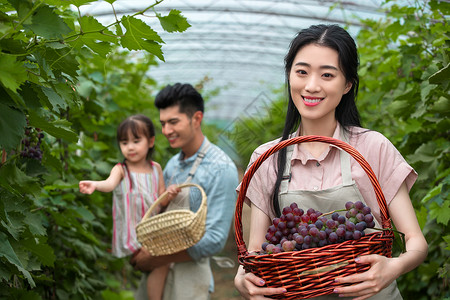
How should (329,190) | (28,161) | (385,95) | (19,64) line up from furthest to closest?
1. (385,95)
2. (28,161)
3. (329,190)
4. (19,64)

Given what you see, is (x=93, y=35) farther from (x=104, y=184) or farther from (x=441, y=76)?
(x=104, y=184)

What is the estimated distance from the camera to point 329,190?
216 cm

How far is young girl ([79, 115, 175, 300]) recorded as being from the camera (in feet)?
14.8

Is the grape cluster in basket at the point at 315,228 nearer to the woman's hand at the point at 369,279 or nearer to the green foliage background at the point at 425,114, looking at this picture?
the woman's hand at the point at 369,279

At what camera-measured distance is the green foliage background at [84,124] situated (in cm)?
179

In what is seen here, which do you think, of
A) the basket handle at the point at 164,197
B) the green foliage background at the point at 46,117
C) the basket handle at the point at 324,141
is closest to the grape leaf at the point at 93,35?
the green foliage background at the point at 46,117

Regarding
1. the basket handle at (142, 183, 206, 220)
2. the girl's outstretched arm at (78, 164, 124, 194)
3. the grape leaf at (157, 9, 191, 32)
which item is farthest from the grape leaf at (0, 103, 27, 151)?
the girl's outstretched arm at (78, 164, 124, 194)

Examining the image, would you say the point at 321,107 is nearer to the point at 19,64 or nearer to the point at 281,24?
the point at 19,64

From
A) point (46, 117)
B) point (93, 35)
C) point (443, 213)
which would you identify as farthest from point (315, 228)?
point (46, 117)

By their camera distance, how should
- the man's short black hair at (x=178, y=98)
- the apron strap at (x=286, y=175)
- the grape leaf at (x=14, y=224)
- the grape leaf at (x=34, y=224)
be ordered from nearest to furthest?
1. the grape leaf at (x=14, y=224)
2. the apron strap at (x=286, y=175)
3. the grape leaf at (x=34, y=224)
4. the man's short black hair at (x=178, y=98)

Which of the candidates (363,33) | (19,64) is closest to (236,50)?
(363,33)

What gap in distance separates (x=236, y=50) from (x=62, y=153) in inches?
527

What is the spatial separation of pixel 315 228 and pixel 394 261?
0.28 metres

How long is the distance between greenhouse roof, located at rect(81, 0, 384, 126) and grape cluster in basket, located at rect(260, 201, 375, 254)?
736 centimetres
